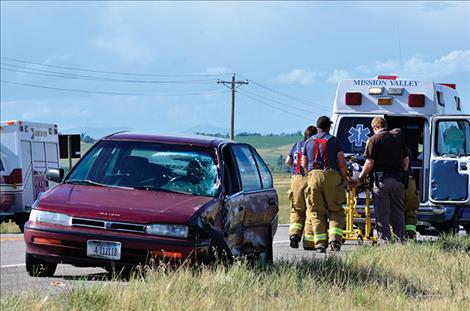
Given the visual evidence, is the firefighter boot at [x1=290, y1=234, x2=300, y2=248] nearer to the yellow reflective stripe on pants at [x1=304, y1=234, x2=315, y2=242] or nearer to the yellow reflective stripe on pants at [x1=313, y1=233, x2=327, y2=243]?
the yellow reflective stripe on pants at [x1=304, y1=234, x2=315, y2=242]

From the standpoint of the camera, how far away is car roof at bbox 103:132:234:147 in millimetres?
11758

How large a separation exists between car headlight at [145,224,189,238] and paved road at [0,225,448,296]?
2.35 ft

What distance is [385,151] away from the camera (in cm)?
1528

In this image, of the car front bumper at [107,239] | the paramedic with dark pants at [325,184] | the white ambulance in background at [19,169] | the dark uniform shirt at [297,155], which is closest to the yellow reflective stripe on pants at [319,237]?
the paramedic with dark pants at [325,184]

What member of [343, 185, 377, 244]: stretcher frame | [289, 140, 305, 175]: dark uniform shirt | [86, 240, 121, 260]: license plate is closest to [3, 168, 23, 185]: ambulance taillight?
[289, 140, 305, 175]: dark uniform shirt

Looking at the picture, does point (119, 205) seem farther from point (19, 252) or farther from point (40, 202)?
point (19, 252)

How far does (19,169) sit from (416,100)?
1142cm

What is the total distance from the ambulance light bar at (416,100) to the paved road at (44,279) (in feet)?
8.26

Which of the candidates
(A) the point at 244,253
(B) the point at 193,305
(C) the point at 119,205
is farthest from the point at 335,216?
(B) the point at 193,305

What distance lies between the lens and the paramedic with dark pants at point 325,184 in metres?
14.5

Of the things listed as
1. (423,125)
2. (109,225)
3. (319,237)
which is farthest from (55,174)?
(423,125)

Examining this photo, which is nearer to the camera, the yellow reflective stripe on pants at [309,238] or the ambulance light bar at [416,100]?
the yellow reflective stripe on pants at [309,238]

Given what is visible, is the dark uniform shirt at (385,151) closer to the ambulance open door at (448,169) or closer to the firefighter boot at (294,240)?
the firefighter boot at (294,240)

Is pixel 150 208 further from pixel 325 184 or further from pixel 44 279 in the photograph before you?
pixel 325 184
